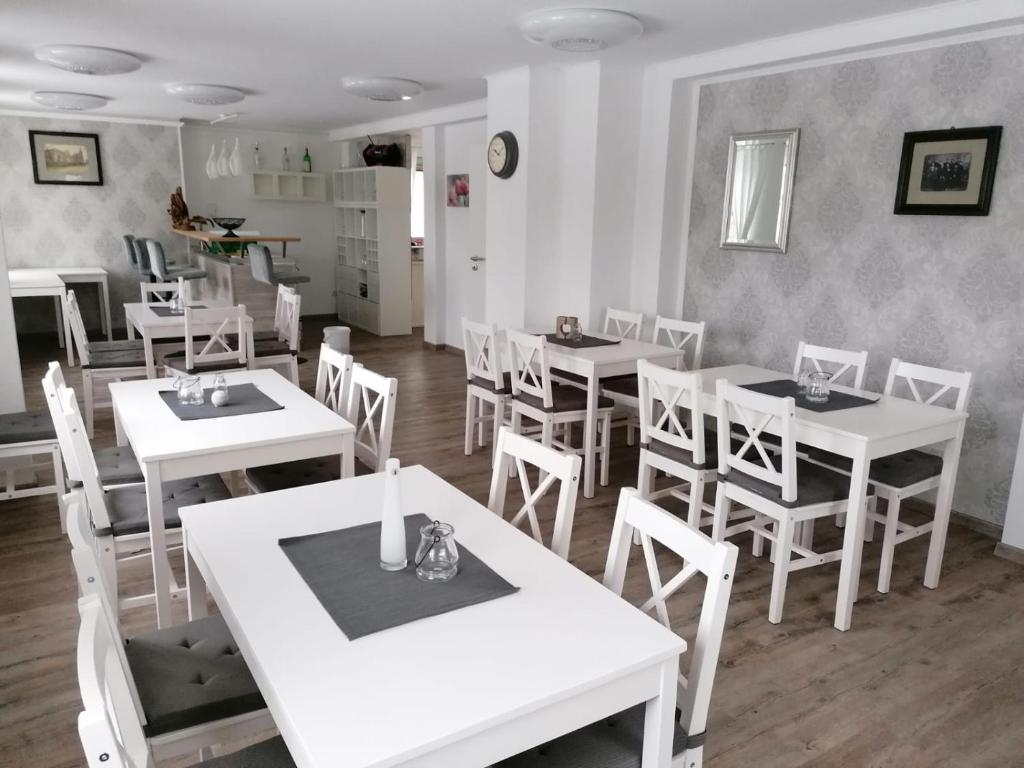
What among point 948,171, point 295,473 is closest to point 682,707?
point 295,473

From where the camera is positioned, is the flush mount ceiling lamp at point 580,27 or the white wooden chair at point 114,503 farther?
the flush mount ceiling lamp at point 580,27

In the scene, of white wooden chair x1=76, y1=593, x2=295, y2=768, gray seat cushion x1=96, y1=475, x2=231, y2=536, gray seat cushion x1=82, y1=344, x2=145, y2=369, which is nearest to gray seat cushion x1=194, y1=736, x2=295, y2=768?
white wooden chair x1=76, y1=593, x2=295, y2=768

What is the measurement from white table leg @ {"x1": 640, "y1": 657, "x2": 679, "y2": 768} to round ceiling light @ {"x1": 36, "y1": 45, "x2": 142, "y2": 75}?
15.8 feet

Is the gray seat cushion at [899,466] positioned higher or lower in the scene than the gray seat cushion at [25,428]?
higher

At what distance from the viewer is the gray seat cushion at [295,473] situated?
2818mm

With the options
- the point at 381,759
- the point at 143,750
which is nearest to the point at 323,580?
the point at 143,750

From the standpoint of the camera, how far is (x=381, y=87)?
534cm

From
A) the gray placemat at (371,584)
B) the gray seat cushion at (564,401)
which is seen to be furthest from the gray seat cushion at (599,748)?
the gray seat cushion at (564,401)

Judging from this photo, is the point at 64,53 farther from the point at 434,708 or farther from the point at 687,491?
the point at 434,708

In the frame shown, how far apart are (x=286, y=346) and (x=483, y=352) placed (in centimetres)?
159

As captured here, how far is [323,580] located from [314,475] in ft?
4.54

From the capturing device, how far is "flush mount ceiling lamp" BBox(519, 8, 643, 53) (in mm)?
3449

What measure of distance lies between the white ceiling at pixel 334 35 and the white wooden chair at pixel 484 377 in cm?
158

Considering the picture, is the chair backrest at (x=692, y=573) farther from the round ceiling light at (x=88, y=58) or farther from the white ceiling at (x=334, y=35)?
the round ceiling light at (x=88, y=58)
